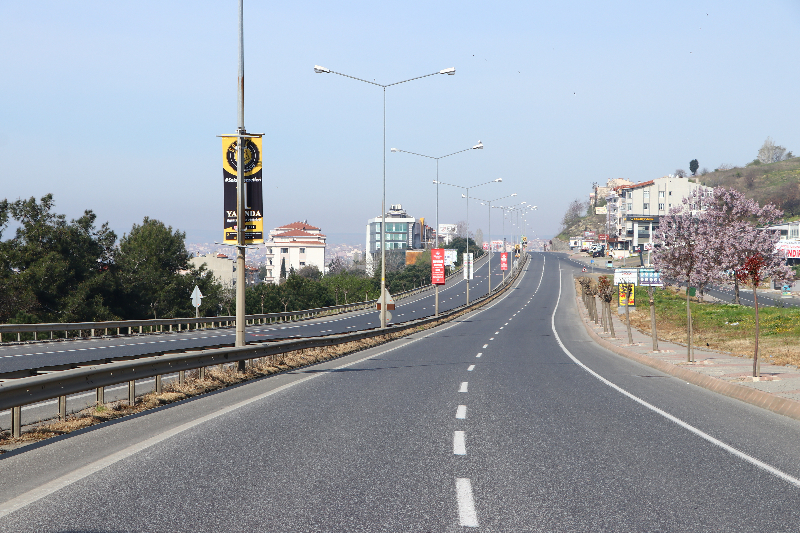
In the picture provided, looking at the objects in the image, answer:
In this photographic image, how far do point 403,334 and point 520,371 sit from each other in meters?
22.6

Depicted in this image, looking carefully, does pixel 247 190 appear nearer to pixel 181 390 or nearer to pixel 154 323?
pixel 181 390

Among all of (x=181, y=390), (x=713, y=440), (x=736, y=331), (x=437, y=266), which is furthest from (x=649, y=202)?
(x=713, y=440)

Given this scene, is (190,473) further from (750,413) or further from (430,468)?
(750,413)

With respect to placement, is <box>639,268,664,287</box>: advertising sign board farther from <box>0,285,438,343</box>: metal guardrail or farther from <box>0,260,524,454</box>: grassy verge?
<box>0,260,524,454</box>: grassy verge

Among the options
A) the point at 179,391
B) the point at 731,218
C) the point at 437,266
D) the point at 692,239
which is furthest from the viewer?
the point at 731,218

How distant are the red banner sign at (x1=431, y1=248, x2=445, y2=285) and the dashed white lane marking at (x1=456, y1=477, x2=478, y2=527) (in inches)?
1999

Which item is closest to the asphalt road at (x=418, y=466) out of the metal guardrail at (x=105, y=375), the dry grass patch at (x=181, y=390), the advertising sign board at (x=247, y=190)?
the dry grass patch at (x=181, y=390)

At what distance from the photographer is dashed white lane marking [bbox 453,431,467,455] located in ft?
27.0

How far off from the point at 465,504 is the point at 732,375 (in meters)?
13.0

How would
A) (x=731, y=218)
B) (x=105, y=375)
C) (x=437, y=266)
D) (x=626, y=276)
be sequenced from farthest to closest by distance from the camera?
(x=731, y=218), (x=437, y=266), (x=626, y=276), (x=105, y=375)

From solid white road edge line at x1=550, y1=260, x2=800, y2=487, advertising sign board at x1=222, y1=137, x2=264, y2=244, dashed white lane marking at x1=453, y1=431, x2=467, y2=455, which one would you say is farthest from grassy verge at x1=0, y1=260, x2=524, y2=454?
solid white road edge line at x1=550, y1=260, x2=800, y2=487

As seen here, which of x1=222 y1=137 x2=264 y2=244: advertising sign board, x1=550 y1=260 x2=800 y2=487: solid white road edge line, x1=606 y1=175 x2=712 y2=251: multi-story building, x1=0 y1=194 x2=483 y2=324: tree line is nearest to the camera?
x1=550 y1=260 x2=800 y2=487: solid white road edge line

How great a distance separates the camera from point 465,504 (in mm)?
5977

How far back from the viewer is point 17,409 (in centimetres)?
921
